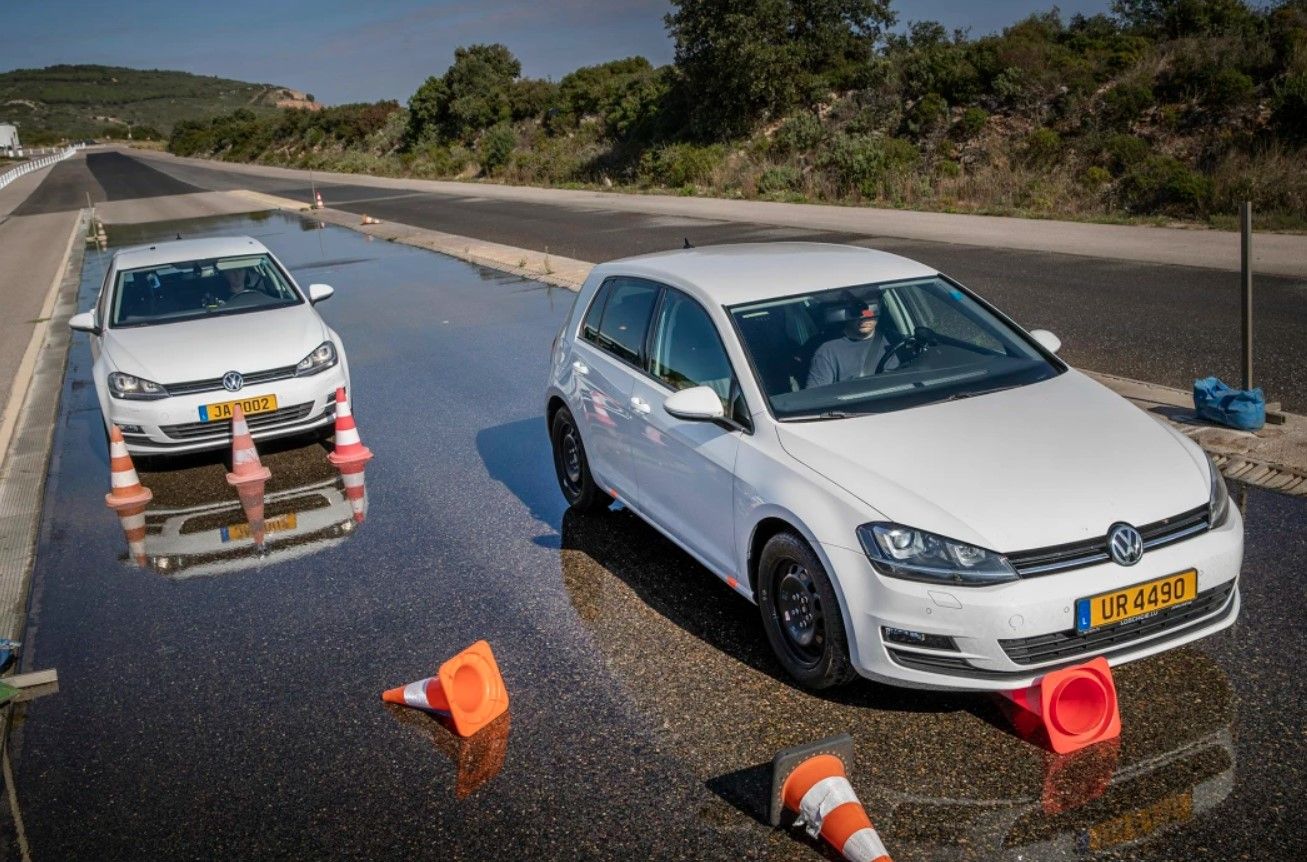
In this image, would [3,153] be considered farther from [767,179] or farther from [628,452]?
[628,452]

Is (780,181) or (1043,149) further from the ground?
(1043,149)

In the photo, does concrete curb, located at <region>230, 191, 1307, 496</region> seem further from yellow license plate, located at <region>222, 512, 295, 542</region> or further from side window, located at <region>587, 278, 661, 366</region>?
yellow license plate, located at <region>222, 512, 295, 542</region>

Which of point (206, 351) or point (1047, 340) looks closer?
point (1047, 340)

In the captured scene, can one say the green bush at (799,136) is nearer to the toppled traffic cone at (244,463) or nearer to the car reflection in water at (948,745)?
the toppled traffic cone at (244,463)

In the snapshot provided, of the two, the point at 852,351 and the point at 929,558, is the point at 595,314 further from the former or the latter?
the point at 929,558

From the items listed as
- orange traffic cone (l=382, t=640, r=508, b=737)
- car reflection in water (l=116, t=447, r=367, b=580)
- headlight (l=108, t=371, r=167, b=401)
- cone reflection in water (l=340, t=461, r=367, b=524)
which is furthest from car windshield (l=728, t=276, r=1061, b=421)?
headlight (l=108, t=371, r=167, b=401)

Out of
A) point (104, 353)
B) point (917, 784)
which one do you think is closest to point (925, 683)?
point (917, 784)

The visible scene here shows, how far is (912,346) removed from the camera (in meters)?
5.76

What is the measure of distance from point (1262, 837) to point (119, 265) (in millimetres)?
9770

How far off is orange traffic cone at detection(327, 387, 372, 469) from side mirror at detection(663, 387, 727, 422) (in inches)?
172

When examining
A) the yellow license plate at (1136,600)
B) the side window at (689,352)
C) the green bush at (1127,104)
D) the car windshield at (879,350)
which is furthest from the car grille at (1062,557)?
the green bush at (1127,104)

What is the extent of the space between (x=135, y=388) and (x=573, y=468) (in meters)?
3.63

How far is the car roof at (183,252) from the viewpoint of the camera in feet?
34.3

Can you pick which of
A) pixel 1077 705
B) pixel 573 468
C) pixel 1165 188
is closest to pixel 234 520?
pixel 573 468
